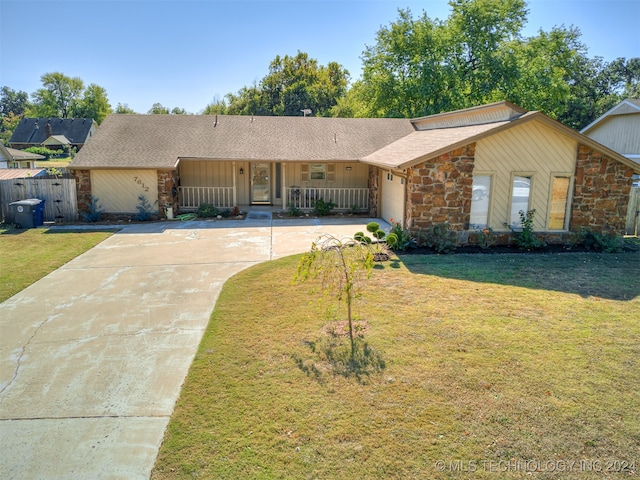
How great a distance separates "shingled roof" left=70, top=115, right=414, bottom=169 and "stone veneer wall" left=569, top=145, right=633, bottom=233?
8086 millimetres

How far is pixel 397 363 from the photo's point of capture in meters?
5.37

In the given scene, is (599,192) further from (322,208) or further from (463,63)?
(463,63)

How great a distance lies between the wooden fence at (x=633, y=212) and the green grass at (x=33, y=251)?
16638 millimetres

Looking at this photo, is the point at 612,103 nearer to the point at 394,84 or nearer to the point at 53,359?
the point at 394,84

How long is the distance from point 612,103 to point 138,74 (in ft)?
124

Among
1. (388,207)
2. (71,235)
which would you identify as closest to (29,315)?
(71,235)

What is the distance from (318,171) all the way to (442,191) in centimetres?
804

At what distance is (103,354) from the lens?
5.79 m

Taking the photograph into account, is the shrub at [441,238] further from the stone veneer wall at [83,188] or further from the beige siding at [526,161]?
the stone veneer wall at [83,188]

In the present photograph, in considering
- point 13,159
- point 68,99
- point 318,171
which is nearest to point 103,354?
point 318,171

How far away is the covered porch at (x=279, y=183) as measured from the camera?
17.8 m

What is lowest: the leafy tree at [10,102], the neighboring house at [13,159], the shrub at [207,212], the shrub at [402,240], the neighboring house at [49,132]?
the shrub at [402,240]

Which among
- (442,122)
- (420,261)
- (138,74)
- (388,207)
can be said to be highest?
(138,74)

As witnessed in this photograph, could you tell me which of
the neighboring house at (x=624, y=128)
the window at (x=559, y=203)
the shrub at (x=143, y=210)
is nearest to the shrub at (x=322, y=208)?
the shrub at (x=143, y=210)
